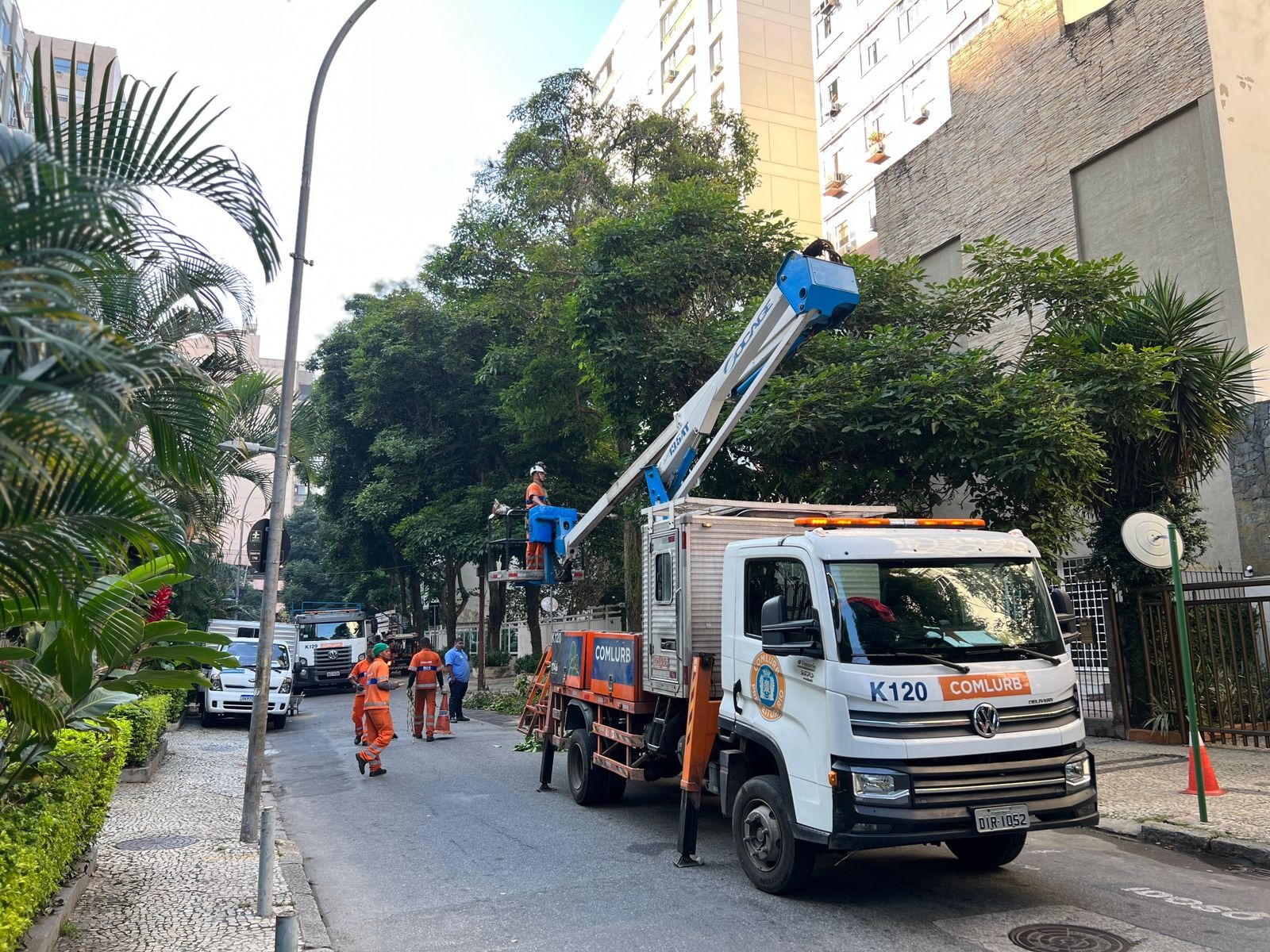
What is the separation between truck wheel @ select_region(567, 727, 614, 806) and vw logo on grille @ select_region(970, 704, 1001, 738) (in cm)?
482

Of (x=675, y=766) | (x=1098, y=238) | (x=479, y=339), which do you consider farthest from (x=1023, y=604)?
(x=479, y=339)

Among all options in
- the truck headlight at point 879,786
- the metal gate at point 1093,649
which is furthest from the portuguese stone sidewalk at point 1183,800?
the truck headlight at point 879,786

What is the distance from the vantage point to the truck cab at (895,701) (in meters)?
5.75

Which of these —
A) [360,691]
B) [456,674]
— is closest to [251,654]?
[456,674]

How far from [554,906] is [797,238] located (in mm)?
14730

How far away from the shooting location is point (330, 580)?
58719 millimetres

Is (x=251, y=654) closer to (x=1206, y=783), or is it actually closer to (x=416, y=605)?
(x=1206, y=783)

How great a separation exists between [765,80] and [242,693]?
126 ft

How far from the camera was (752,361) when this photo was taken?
9.71m

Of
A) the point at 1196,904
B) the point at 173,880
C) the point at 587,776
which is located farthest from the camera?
the point at 587,776

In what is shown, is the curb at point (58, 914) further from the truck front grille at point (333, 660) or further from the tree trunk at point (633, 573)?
the truck front grille at point (333, 660)

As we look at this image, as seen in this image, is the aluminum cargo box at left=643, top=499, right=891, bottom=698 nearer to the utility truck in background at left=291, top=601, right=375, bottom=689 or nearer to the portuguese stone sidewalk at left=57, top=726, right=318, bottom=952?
the portuguese stone sidewalk at left=57, top=726, right=318, bottom=952

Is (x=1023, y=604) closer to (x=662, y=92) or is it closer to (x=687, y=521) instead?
(x=687, y=521)

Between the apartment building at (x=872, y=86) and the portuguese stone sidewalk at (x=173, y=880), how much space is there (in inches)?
1107
